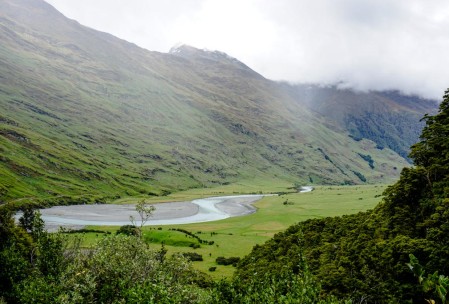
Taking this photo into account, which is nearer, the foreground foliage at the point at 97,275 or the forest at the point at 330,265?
the forest at the point at 330,265

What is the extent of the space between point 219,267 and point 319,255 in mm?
35091

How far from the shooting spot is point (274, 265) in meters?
66.3

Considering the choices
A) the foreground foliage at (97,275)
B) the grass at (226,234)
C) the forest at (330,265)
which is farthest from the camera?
the grass at (226,234)

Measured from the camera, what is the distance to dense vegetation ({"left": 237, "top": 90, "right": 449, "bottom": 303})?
4400 cm

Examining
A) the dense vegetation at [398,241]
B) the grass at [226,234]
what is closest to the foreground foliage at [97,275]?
the dense vegetation at [398,241]

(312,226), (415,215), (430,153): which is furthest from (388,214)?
(312,226)

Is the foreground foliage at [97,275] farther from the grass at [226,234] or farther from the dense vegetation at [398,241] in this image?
the grass at [226,234]

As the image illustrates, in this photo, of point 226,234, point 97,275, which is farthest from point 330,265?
point 226,234

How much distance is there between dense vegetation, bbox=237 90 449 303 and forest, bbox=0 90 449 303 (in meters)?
0.12

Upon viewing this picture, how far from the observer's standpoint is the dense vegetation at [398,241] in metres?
44.0

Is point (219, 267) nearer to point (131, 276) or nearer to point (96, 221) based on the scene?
point (131, 276)

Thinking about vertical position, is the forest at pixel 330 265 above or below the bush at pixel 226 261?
above

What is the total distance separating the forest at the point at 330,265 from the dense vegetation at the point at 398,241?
0.12 m

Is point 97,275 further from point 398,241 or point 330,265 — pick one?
point 398,241
